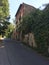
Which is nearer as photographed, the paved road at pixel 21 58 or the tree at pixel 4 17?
the paved road at pixel 21 58

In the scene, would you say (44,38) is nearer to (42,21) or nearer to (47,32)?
(47,32)

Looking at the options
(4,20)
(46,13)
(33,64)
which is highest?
(4,20)

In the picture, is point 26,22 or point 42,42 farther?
point 26,22

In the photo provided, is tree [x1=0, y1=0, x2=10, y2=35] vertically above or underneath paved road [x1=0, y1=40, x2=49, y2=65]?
above

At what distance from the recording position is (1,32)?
37031 millimetres

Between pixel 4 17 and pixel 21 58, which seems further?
pixel 4 17

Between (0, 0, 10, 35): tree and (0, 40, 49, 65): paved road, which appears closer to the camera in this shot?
(0, 40, 49, 65): paved road

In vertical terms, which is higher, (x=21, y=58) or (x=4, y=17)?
(x=4, y=17)

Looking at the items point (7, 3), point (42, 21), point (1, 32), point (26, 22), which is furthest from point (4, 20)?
point (42, 21)

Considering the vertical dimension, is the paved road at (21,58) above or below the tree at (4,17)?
below

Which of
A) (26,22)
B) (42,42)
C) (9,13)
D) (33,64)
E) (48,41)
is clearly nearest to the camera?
(33,64)

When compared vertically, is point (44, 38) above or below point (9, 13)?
below

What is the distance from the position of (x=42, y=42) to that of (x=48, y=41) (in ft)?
4.44

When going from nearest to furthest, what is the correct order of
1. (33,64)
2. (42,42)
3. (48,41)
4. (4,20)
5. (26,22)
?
(33,64)
(48,41)
(42,42)
(26,22)
(4,20)
